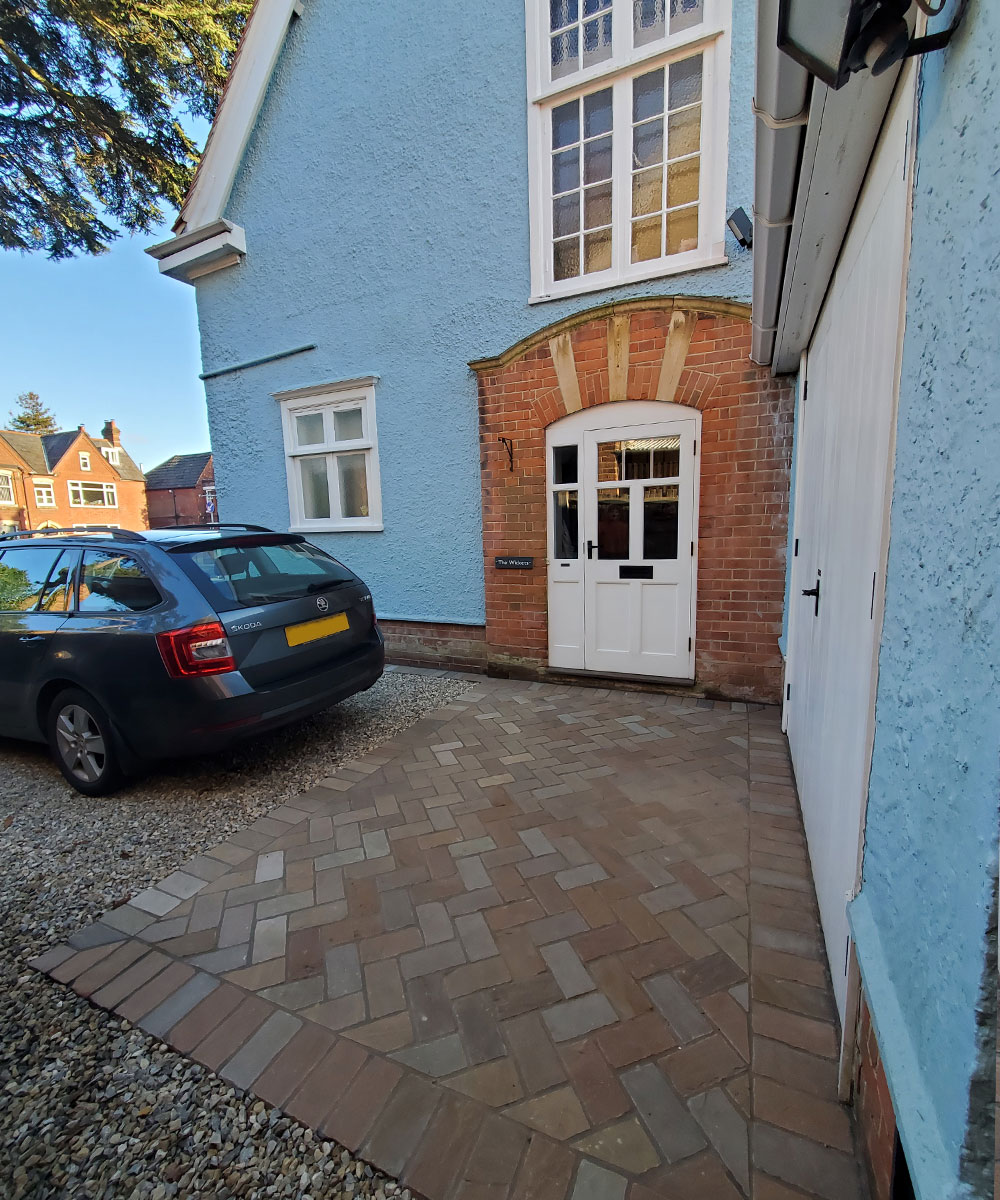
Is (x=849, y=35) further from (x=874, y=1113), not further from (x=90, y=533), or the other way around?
(x=90, y=533)

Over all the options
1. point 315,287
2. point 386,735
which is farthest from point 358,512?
point 386,735

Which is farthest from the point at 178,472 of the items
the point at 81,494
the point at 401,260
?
the point at 401,260

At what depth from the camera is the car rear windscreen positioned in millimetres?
3080

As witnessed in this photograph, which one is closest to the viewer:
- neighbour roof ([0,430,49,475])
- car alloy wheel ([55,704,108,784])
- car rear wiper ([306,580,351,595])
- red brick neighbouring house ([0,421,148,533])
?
car alloy wheel ([55,704,108,784])

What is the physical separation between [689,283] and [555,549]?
233 centimetres

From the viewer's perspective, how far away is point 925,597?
0.99 m

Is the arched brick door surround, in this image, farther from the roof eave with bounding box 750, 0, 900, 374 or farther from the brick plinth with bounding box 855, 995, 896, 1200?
the brick plinth with bounding box 855, 995, 896, 1200

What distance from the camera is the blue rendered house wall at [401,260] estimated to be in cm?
472

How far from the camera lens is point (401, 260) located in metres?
5.31

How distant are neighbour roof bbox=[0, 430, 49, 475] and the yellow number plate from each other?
40.6 m

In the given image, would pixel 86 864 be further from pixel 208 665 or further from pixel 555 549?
pixel 555 549

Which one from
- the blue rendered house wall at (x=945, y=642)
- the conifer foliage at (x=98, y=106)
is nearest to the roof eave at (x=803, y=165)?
the blue rendered house wall at (x=945, y=642)

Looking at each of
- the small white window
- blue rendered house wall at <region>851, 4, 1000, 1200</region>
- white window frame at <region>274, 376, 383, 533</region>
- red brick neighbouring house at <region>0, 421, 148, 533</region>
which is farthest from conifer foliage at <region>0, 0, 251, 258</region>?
the small white window

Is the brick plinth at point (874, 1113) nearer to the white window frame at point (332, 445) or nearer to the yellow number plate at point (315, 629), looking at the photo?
the yellow number plate at point (315, 629)
